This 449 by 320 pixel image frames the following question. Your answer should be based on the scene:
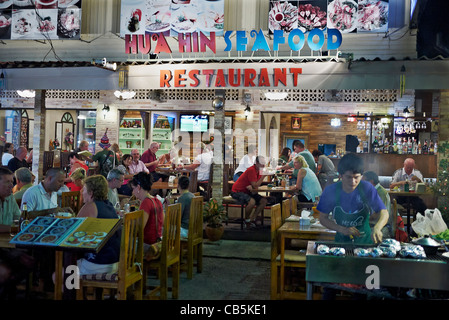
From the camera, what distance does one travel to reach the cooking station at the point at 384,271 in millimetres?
3689

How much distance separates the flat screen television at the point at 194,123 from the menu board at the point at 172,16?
223 inches

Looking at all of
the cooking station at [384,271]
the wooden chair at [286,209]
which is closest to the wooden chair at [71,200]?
the wooden chair at [286,209]

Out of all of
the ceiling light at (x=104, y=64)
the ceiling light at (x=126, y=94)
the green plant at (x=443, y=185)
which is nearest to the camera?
the green plant at (x=443, y=185)

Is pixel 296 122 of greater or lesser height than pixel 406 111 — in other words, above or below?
below

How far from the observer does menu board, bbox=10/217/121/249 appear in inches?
174

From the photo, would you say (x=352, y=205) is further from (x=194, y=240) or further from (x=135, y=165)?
(x=135, y=165)

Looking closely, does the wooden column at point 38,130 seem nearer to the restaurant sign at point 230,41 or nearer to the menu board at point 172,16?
the menu board at point 172,16

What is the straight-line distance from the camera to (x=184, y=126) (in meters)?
18.2

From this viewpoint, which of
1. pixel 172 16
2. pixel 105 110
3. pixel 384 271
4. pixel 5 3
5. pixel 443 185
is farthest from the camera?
pixel 105 110

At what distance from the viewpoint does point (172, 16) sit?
1255cm

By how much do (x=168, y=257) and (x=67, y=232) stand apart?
175 cm

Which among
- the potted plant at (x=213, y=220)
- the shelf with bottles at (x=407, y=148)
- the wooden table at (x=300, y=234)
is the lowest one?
the potted plant at (x=213, y=220)

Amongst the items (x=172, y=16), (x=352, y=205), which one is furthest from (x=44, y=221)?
(x=172, y=16)
